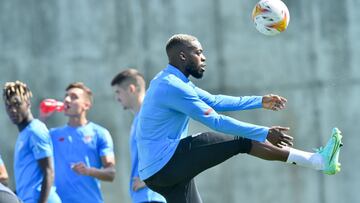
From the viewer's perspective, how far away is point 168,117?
24.7 feet

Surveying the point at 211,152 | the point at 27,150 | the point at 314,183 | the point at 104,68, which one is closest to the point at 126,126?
the point at 104,68

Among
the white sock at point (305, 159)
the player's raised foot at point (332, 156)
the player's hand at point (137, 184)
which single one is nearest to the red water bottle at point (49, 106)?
the player's hand at point (137, 184)

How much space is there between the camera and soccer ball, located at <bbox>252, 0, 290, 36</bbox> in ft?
26.2

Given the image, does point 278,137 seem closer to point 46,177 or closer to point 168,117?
point 168,117

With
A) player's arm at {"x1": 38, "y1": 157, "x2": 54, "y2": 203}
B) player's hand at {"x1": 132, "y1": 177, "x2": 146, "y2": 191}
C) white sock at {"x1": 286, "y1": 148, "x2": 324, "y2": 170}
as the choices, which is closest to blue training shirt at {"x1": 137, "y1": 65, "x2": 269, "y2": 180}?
white sock at {"x1": 286, "y1": 148, "x2": 324, "y2": 170}

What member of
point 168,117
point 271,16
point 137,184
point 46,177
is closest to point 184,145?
point 168,117

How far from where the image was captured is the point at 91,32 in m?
12.6

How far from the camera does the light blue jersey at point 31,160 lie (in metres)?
9.30

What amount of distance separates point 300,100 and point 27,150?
4.06m

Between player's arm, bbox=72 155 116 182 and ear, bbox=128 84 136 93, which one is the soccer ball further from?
player's arm, bbox=72 155 116 182

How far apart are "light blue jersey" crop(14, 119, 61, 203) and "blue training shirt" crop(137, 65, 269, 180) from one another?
74.0 inches

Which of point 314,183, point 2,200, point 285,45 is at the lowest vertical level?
point 314,183

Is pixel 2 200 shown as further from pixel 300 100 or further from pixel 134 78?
pixel 300 100

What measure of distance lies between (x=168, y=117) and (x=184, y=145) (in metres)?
0.24
